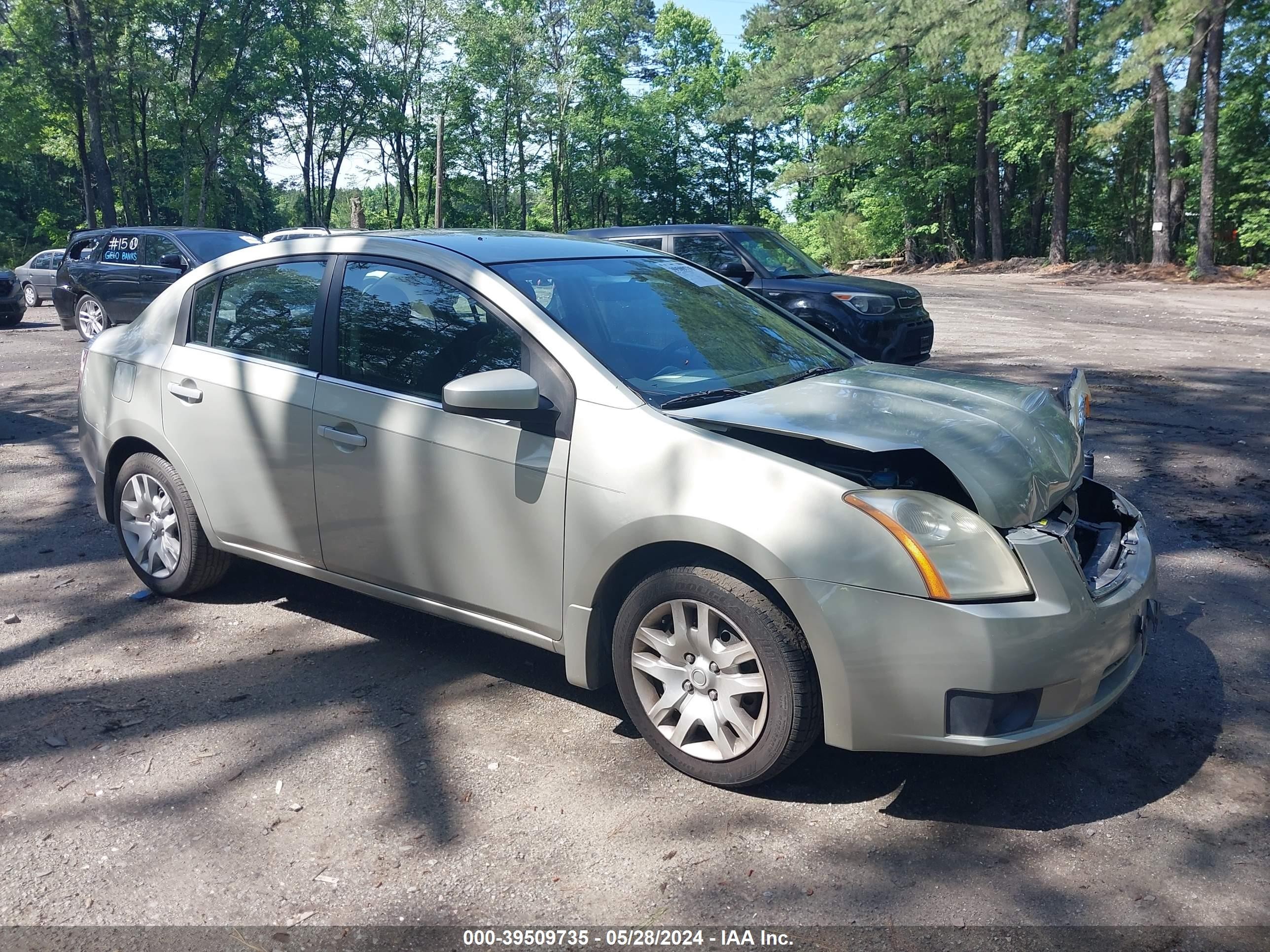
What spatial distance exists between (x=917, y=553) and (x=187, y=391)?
330cm

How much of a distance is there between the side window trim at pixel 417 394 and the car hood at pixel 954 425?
40cm

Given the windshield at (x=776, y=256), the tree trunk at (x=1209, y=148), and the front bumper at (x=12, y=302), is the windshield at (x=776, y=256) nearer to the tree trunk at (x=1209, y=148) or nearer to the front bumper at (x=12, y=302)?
the front bumper at (x=12, y=302)

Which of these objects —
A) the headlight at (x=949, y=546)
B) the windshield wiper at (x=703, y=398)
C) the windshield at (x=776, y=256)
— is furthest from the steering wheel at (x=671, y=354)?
the windshield at (x=776, y=256)

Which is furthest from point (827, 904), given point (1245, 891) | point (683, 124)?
point (683, 124)

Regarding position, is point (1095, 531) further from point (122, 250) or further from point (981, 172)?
point (981, 172)

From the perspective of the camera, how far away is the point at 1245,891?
274 centimetres

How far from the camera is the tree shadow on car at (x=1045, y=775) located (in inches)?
125

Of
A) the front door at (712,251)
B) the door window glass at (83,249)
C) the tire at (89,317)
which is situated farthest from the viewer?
the door window glass at (83,249)

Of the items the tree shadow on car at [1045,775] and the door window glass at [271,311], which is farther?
the door window glass at [271,311]

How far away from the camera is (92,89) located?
1366 inches

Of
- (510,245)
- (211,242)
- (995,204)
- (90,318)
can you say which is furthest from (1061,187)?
(510,245)

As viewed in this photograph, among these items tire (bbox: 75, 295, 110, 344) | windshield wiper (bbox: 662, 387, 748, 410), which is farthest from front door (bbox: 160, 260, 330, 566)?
tire (bbox: 75, 295, 110, 344)

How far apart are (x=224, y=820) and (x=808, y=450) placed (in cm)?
211

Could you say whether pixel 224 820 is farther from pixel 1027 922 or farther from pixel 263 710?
pixel 1027 922
